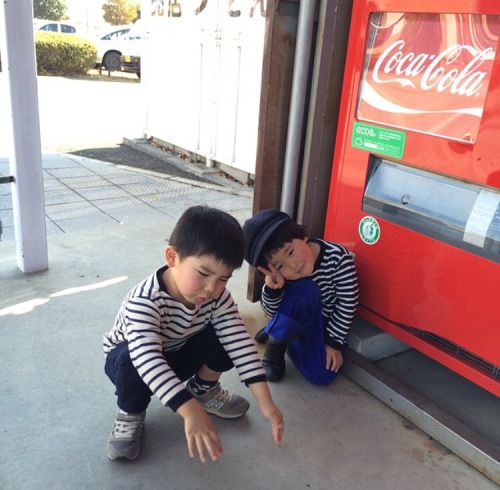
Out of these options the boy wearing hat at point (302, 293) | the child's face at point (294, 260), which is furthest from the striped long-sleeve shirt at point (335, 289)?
the child's face at point (294, 260)

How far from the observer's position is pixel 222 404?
2.14 metres

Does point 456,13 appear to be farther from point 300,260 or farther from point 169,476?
point 169,476

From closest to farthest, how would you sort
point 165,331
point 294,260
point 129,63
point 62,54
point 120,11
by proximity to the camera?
1. point 165,331
2. point 294,260
3. point 62,54
4. point 129,63
5. point 120,11

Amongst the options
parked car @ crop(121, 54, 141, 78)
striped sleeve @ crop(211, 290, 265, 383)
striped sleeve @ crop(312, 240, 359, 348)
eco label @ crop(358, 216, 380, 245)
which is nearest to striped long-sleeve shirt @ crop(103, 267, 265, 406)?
striped sleeve @ crop(211, 290, 265, 383)

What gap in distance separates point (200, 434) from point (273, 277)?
31.0 inches

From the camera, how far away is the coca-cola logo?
187 centimetres

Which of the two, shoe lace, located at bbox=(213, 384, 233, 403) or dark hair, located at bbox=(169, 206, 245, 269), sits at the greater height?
dark hair, located at bbox=(169, 206, 245, 269)

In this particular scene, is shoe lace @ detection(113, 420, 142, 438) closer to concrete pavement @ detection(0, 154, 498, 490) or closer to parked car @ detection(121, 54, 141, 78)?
concrete pavement @ detection(0, 154, 498, 490)

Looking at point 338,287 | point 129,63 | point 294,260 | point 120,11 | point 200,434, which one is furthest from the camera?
point 120,11

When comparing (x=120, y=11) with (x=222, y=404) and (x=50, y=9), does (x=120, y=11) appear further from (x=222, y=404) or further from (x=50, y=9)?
(x=222, y=404)

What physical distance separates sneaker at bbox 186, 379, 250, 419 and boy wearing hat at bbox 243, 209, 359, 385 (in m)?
0.27

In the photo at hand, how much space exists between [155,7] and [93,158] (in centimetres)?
201

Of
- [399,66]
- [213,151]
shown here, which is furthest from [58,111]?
[399,66]

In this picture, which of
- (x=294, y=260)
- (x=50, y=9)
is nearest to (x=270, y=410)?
(x=294, y=260)
